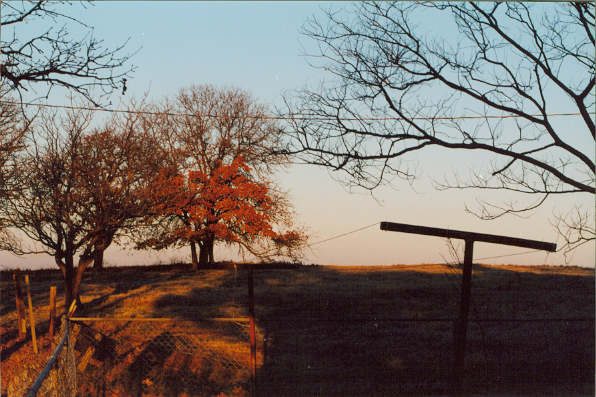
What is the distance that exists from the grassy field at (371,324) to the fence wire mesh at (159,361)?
166mm

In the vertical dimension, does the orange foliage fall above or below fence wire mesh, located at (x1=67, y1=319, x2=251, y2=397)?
above

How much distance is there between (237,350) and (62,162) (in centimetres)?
714

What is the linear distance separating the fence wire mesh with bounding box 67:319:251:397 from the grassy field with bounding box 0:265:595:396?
0.17m

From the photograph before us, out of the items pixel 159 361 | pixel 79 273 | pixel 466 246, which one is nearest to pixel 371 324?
pixel 159 361

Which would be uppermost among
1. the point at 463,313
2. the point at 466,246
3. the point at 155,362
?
the point at 466,246

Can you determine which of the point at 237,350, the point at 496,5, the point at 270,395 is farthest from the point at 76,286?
the point at 496,5

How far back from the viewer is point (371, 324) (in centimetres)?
1622

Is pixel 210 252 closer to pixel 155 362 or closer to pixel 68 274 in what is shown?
pixel 68 274

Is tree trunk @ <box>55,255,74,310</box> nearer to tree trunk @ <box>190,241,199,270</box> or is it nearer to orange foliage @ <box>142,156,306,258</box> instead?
orange foliage @ <box>142,156,306,258</box>

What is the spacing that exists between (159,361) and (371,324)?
713 cm

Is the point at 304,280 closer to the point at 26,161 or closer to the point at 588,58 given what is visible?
the point at 26,161

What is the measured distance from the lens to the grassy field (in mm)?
10242

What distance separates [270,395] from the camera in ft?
30.7

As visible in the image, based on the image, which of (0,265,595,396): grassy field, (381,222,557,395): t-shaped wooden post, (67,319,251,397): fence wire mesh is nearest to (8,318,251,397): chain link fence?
(67,319,251,397): fence wire mesh
